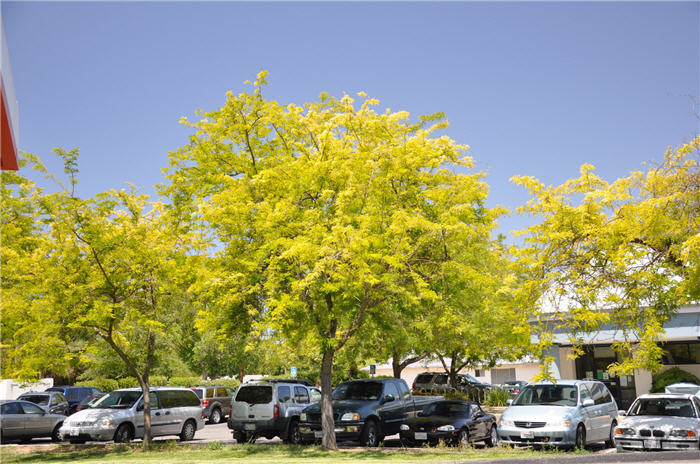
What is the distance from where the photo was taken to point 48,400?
1128 inches

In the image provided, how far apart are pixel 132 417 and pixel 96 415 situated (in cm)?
116

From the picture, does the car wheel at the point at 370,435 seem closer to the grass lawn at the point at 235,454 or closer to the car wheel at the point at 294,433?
the grass lawn at the point at 235,454

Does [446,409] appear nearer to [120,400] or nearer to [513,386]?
[120,400]

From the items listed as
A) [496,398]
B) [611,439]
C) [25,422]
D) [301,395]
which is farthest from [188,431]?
[496,398]

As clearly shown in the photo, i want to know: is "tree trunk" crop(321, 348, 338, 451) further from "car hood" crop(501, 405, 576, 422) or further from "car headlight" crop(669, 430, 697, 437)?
"car headlight" crop(669, 430, 697, 437)

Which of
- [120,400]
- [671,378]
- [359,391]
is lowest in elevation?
[120,400]

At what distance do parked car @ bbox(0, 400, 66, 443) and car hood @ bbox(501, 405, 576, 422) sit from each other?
1663cm

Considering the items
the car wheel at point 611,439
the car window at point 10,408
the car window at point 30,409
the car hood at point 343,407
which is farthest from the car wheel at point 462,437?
the car window at point 10,408

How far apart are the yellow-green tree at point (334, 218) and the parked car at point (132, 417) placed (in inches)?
277

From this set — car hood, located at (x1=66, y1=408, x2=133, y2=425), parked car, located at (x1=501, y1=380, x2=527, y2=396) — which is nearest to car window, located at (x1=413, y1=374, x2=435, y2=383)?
parked car, located at (x1=501, y1=380, x2=527, y2=396)

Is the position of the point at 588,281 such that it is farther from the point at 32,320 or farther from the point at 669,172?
the point at 32,320

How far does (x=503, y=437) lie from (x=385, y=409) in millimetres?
4102

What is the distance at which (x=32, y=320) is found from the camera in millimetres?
18219

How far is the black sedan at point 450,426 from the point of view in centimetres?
1795
